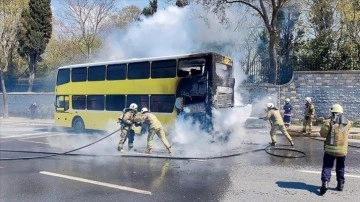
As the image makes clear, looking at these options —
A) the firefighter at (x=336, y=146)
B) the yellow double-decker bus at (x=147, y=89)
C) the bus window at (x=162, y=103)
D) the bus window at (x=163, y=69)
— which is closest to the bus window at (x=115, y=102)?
the yellow double-decker bus at (x=147, y=89)

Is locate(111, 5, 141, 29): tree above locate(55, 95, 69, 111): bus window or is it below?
above

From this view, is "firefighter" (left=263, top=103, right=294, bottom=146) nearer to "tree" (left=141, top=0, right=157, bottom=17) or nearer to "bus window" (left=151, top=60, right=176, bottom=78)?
"bus window" (left=151, top=60, right=176, bottom=78)

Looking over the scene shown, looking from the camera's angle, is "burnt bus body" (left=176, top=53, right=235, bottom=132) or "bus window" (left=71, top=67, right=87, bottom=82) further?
"bus window" (left=71, top=67, right=87, bottom=82)

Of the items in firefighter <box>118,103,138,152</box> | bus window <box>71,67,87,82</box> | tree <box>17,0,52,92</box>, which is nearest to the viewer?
firefighter <box>118,103,138,152</box>

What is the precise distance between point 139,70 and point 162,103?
6.35ft

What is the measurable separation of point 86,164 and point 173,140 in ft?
13.3

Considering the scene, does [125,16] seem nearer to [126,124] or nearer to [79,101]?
[79,101]

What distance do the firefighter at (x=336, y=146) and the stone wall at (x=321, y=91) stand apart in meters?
13.0

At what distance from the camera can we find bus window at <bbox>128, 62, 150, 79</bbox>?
14566 mm

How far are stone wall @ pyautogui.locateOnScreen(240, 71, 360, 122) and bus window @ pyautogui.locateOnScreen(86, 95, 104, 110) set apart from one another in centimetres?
899

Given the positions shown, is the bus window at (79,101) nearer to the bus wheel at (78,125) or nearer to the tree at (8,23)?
the bus wheel at (78,125)

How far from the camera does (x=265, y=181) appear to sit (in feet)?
25.4

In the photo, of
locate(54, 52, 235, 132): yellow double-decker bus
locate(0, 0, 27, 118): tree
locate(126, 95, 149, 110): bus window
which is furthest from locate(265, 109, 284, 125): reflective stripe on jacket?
locate(0, 0, 27, 118): tree

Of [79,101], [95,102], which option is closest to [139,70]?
[95,102]
